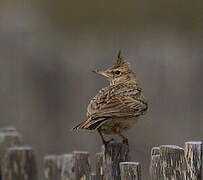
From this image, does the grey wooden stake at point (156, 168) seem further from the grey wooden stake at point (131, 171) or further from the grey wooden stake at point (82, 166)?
the grey wooden stake at point (82, 166)

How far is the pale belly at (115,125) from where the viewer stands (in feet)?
19.0

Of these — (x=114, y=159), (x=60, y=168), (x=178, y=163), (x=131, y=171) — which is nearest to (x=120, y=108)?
(x=114, y=159)

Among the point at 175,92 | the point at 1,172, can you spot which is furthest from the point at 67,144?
the point at 1,172

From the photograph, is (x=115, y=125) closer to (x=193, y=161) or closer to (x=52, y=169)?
(x=52, y=169)

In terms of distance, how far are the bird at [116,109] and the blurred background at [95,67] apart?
1.83 meters

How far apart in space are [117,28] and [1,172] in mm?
4631

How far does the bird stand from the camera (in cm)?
561

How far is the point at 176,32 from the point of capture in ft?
32.6

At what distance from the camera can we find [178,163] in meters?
4.84

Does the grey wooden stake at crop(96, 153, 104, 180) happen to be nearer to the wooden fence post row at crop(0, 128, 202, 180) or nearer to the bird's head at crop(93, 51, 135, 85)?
the wooden fence post row at crop(0, 128, 202, 180)

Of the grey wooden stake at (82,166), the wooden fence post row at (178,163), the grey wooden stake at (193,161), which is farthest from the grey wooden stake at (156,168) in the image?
the grey wooden stake at (82,166)

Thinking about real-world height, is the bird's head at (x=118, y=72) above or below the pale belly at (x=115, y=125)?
above

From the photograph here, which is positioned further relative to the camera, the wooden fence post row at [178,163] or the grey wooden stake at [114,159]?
the grey wooden stake at [114,159]

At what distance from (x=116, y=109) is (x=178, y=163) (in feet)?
3.59
